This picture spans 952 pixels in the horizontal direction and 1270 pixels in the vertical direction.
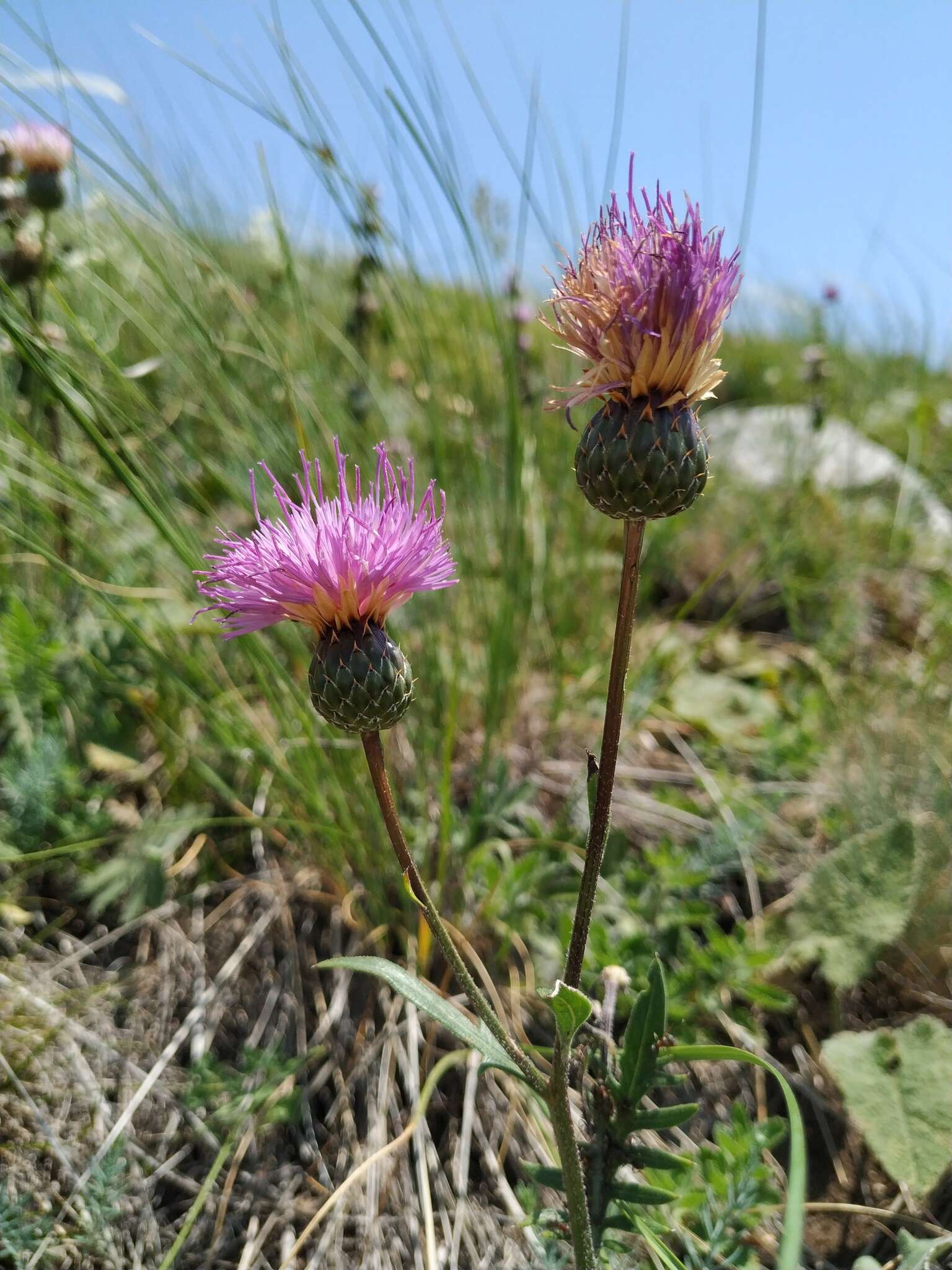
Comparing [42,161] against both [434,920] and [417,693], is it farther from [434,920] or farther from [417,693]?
[434,920]

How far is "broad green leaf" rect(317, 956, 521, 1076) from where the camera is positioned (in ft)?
3.14

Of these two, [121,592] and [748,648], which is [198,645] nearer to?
[121,592]

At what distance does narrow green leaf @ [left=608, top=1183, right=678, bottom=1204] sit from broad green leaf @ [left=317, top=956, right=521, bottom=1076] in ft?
0.97

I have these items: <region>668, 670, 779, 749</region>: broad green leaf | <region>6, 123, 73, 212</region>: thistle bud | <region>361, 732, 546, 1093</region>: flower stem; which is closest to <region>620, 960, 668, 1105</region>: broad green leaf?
<region>361, 732, 546, 1093</region>: flower stem

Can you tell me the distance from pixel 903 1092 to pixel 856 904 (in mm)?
388

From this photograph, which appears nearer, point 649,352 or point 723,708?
point 649,352

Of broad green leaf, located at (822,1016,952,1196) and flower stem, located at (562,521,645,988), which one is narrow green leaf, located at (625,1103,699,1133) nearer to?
flower stem, located at (562,521,645,988)

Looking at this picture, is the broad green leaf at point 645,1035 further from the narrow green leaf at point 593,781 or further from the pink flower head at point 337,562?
the pink flower head at point 337,562

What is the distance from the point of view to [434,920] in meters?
1.01

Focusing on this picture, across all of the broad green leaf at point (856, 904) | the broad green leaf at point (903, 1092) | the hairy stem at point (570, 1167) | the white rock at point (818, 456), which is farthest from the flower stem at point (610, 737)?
the white rock at point (818, 456)

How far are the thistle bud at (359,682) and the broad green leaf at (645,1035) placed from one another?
486 millimetres

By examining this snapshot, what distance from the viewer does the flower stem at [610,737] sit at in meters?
1.04

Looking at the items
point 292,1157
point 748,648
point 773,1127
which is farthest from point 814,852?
point 292,1157

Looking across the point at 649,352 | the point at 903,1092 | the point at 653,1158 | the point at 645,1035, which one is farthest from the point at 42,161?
the point at 903,1092
